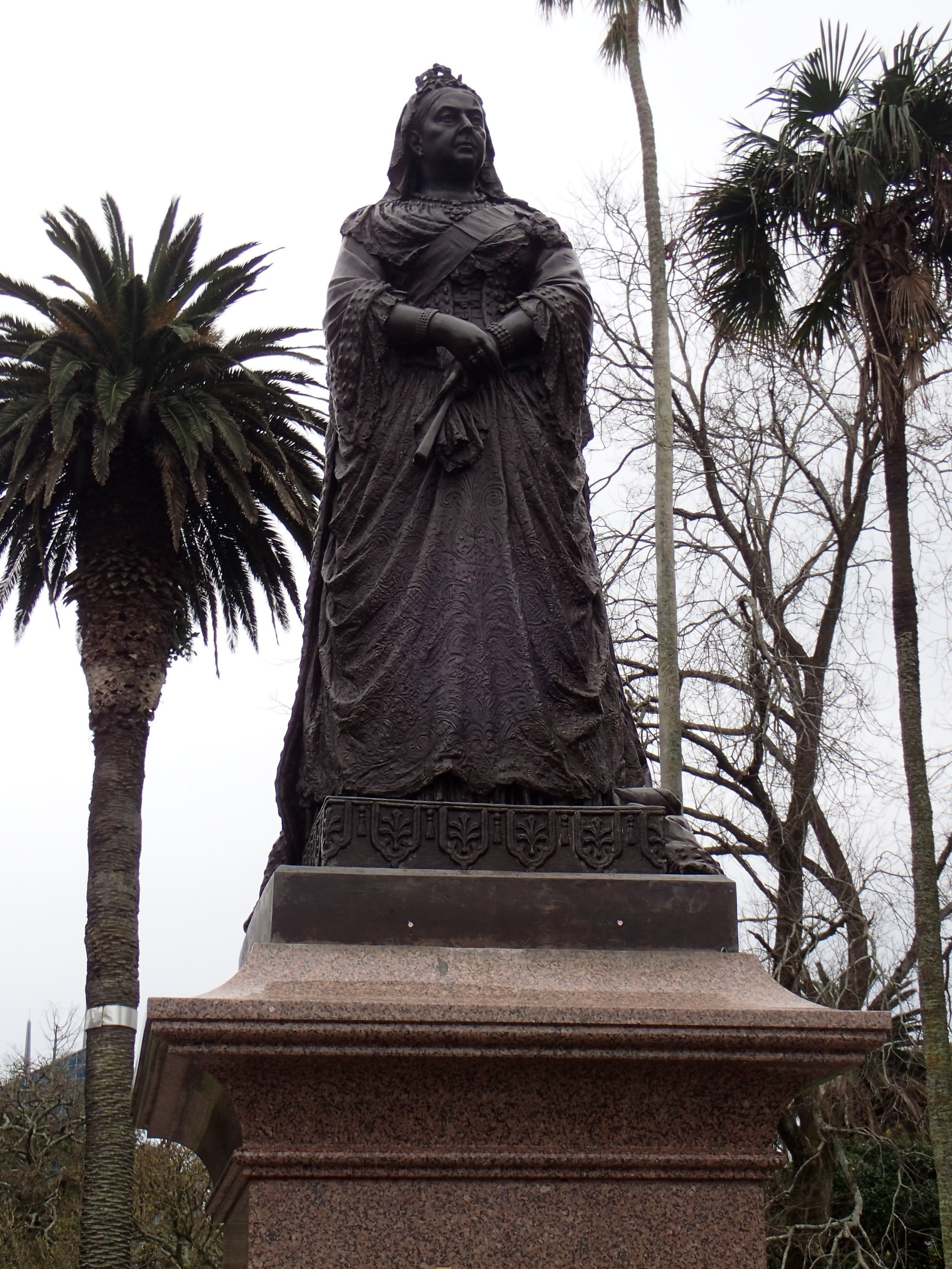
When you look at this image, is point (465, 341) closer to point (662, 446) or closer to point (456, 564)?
point (456, 564)

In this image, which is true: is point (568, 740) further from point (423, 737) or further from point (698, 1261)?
point (698, 1261)

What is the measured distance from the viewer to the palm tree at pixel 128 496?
1606cm

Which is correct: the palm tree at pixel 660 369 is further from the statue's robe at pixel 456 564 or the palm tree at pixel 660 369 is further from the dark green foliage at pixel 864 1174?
the statue's robe at pixel 456 564

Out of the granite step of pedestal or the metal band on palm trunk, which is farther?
the metal band on palm trunk

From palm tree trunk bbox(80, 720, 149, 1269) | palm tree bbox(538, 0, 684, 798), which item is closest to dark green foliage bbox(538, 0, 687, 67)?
palm tree bbox(538, 0, 684, 798)

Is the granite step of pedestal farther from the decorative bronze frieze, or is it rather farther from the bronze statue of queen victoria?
the bronze statue of queen victoria

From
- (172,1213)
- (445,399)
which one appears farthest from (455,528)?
(172,1213)

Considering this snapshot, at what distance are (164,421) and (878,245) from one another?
26.1ft

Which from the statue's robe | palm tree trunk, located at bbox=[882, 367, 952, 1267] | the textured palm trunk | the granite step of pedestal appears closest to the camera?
the granite step of pedestal

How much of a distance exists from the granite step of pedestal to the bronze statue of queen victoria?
0.86 feet

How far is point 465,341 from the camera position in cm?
495

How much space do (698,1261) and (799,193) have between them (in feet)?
40.7

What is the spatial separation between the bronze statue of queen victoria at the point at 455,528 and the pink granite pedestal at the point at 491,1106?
2.45ft

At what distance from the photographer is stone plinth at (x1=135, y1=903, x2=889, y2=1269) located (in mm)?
3605
